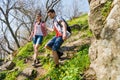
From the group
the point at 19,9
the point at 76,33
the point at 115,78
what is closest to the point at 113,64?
the point at 115,78

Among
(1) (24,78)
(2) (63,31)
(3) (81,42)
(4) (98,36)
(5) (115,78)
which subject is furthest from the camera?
(3) (81,42)

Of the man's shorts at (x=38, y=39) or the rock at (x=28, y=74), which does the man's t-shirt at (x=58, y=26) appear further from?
the rock at (x=28, y=74)

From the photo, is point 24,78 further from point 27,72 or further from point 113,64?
point 113,64

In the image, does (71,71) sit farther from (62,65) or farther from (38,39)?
(38,39)

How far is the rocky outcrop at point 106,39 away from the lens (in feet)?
21.6

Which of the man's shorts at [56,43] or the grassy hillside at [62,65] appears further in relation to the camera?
the man's shorts at [56,43]

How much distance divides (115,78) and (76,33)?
870 centimetres

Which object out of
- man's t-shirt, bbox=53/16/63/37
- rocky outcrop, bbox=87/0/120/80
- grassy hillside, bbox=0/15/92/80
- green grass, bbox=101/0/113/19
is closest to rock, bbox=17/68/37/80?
grassy hillside, bbox=0/15/92/80

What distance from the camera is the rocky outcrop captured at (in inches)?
259

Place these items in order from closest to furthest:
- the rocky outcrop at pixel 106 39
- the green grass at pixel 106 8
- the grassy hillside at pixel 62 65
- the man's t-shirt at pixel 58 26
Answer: the rocky outcrop at pixel 106 39 → the green grass at pixel 106 8 → the grassy hillside at pixel 62 65 → the man's t-shirt at pixel 58 26

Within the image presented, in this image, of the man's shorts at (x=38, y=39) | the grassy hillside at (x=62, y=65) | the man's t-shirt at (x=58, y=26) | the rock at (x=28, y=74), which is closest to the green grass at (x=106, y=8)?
the man's t-shirt at (x=58, y=26)

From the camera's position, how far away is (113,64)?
656 centimetres

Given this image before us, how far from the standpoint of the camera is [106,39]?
697 cm

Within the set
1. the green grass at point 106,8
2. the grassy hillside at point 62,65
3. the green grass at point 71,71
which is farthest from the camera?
the grassy hillside at point 62,65
